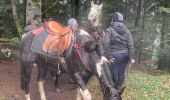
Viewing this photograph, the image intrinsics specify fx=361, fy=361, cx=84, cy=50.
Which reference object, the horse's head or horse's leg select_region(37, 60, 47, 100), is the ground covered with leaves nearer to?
horse's leg select_region(37, 60, 47, 100)

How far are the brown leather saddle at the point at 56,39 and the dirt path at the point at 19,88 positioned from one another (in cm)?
175

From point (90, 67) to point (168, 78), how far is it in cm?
536

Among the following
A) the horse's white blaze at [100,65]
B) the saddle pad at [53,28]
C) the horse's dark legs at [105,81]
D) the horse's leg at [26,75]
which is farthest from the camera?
the horse's leg at [26,75]

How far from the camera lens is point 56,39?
8516 mm

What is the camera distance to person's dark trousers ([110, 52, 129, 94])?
8359 millimetres

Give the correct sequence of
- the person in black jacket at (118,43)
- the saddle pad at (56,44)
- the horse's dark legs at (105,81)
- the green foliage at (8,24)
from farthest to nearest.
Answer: the green foliage at (8,24) < the person in black jacket at (118,43) < the saddle pad at (56,44) < the horse's dark legs at (105,81)

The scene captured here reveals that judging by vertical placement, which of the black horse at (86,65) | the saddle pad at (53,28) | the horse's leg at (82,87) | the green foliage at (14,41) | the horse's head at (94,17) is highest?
the horse's head at (94,17)

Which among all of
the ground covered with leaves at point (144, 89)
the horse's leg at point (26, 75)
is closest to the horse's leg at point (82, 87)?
the horse's leg at point (26, 75)

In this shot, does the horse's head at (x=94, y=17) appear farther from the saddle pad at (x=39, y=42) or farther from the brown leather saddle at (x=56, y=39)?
the saddle pad at (x=39, y=42)

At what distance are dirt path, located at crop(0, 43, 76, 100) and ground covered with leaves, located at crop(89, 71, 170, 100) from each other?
2.32 ft

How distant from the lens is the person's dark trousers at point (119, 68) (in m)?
8.36

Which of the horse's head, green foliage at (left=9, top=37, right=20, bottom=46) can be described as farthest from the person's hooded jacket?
green foliage at (left=9, top=37, right=20, bottom=46)

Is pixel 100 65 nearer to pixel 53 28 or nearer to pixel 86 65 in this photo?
pixel 86 65

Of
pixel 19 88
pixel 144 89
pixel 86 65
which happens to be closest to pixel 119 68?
pixel 86 65
